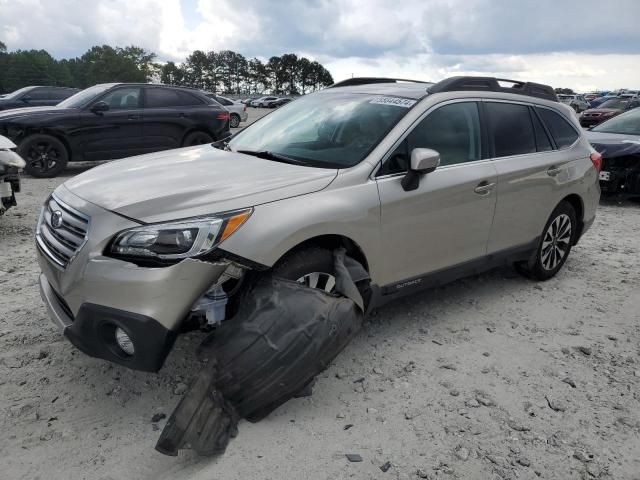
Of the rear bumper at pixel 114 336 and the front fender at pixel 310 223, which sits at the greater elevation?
the front fender at pixel 310 223

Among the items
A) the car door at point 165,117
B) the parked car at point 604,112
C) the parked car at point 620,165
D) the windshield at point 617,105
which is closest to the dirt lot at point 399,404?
the parked car at point 620,165

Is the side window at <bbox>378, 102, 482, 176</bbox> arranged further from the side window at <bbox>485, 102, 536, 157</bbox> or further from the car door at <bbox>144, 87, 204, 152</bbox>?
the car door at <bbox>144, 87, 204, 152</bbox>

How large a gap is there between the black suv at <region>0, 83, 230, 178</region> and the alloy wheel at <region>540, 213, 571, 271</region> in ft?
25.0

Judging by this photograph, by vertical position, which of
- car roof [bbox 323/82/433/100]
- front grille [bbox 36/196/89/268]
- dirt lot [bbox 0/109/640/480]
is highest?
car roof [bbox 323/82/433/100]

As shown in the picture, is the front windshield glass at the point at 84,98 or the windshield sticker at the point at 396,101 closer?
the windshield sticker at the point at 396,101

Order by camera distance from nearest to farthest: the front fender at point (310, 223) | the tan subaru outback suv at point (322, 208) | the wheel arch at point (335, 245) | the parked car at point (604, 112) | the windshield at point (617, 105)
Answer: the tan subaru outback suv at point (322, 208)
the front fender at point (310, 223)
the wheel arch at point (335, 245)
the parked car at point (604, 112)
the windshield at point (617, 105)

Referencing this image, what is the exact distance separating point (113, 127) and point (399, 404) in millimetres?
8458

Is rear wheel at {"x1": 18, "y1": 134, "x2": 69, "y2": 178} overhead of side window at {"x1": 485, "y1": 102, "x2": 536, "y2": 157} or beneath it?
beneath

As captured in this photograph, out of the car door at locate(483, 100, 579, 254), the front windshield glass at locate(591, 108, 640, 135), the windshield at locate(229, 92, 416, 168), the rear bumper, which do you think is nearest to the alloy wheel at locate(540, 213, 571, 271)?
the car door at locate(483, 100, 579, 254)

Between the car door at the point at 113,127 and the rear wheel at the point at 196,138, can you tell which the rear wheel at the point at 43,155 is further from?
the rear wheel at the point at 196,138

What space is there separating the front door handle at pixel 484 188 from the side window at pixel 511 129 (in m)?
0.31

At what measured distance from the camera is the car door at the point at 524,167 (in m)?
4.20

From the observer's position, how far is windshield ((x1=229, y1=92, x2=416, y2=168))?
351cm

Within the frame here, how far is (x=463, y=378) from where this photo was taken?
3.31m
